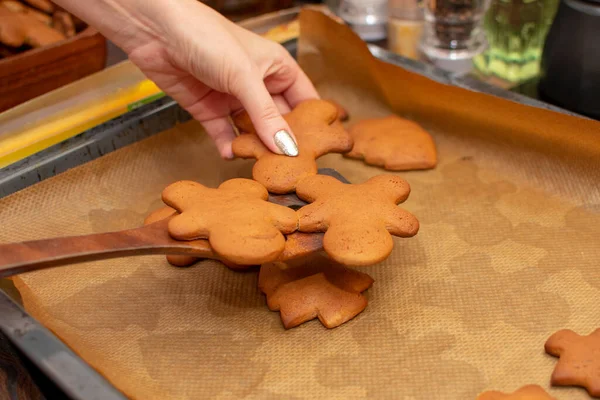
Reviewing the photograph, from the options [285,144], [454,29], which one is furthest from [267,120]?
[454,29]

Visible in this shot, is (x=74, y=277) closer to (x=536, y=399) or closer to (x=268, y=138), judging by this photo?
(x=268, y=138)

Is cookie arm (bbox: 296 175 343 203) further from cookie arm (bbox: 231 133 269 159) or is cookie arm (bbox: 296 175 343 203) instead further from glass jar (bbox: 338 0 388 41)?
glass jar (bbox: 338 0 388 41)

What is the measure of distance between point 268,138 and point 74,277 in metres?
0.42

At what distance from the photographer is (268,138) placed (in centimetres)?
109

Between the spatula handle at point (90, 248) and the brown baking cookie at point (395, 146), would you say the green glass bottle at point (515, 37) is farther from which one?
the spatula handle at point (90, 248)

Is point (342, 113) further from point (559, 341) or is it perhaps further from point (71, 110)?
point (559, 341)

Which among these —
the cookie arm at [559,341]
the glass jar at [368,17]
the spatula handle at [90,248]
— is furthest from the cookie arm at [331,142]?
the glass jar at [368,17]

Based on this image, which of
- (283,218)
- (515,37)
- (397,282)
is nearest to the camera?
(283,218)

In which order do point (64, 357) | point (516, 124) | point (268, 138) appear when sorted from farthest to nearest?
point (516, 124) → point (268, 138) → point (64, 357)

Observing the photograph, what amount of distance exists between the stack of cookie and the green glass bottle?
0.67 meters

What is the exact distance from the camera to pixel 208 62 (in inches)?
43.8

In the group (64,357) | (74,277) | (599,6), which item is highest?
(599,6)

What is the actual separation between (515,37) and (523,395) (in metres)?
1.06

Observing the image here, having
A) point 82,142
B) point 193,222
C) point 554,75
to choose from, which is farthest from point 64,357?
point 554,75
